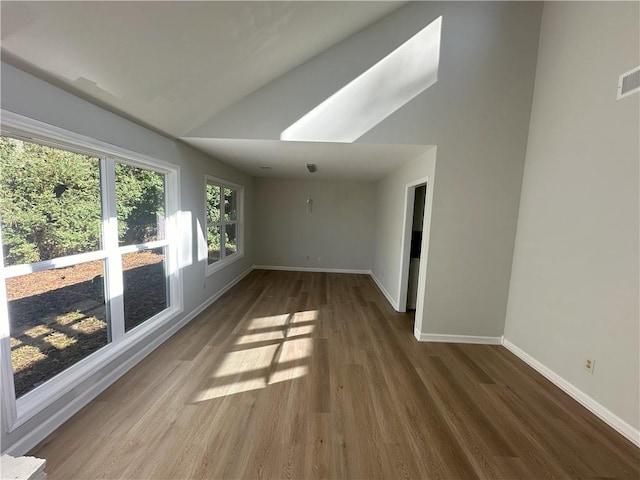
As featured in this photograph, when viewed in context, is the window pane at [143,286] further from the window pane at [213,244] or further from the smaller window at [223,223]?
the window pane at [213,244]

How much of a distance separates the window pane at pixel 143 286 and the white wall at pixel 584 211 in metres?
4.09

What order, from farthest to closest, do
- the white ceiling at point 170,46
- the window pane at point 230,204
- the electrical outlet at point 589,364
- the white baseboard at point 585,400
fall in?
the window pane at point 230,204, the electrical outlet at point 589,364, the white baseboard at point 585,400, the white ceiling at point 170,46

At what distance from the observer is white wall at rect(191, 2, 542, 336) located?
2658 millimetres

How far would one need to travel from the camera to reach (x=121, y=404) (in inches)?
74.5

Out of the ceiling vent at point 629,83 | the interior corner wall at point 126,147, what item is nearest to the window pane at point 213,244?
the interior corner wall at point 126,147

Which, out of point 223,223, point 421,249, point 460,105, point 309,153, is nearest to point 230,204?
point 223,223

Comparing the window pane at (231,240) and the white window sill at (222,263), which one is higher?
the window pane at (231,240)

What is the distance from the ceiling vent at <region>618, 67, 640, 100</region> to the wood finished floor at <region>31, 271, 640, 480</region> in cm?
247

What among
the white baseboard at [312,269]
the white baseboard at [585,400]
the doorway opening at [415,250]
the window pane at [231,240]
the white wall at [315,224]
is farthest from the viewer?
the white baseboard at [312,269]

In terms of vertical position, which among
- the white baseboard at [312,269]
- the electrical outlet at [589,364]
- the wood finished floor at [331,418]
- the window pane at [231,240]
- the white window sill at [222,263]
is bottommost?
the wood finished floor at [331,418]

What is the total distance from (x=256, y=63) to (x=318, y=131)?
0.85m

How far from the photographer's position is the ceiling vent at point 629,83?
69.9 inches

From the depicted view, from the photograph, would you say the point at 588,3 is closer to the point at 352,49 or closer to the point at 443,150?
the point at 443,150

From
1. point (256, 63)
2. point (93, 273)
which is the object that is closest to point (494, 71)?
point (256, 63)
